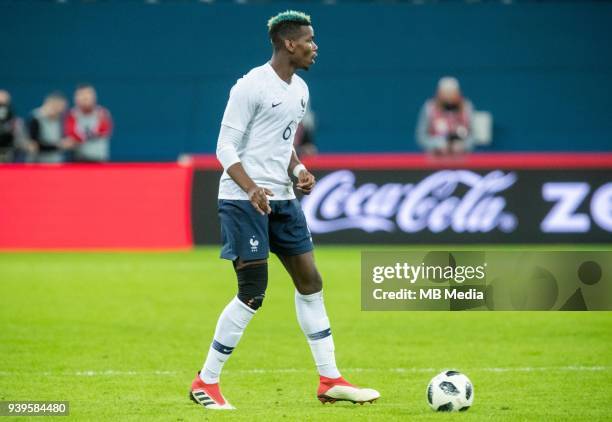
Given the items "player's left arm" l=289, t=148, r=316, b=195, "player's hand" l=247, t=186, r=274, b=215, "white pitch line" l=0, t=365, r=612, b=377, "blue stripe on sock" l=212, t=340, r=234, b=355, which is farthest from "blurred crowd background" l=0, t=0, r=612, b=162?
"player's hand" l=247, t=186, r=274, b=215

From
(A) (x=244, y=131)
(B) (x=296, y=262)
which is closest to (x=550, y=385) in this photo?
(B) (x=296, y=262)

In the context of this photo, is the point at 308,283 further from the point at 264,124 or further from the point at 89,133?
the point at 89,133

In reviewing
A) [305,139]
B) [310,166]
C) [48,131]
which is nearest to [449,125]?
[305,139]

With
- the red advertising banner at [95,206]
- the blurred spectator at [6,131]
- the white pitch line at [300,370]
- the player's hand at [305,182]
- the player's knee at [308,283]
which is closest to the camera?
the player's hand at [305,182]

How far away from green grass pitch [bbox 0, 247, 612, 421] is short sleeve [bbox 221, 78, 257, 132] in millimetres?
1637

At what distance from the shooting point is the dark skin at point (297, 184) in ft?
23.3

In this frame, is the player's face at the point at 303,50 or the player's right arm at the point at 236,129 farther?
the player's face at the point at 303,50

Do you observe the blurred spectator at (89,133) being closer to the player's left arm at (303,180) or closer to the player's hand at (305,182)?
the player's left arm at (303,180)

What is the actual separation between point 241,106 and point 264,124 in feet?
0.68

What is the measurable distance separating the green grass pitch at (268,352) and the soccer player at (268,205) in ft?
1.11

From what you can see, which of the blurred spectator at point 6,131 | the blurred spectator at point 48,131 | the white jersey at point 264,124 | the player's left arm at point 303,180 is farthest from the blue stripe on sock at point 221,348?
the blurred spectator at point 6,131

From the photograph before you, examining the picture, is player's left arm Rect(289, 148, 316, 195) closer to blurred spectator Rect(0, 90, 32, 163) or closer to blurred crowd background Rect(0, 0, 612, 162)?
blurred spectator Rect(0, 90, 32, 163)

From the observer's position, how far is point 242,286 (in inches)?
289

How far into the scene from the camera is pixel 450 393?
282 inches
